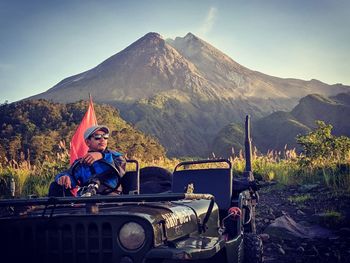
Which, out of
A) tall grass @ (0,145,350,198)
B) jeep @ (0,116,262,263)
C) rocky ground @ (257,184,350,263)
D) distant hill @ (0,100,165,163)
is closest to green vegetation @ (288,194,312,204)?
rocky ground @ (257,184,350,263)

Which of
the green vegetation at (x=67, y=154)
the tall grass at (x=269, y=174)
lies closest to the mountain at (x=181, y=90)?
the green vegetation at (x=67, y=154)

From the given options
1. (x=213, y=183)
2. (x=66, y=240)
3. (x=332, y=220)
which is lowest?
(x=332, y=220)

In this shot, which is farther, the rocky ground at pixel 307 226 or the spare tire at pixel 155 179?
the rocky ground at pixel 307 226

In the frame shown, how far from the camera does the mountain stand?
80250mm

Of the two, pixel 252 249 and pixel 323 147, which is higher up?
pixel 323 147

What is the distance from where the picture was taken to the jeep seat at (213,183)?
5574 millimetres

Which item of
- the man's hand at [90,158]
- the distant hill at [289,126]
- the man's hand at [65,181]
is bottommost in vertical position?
the man's hand at [65,181]

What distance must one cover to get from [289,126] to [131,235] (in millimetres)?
62912

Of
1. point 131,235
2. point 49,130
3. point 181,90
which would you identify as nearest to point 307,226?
point 131,235

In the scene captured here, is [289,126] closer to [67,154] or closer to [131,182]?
[67,154]

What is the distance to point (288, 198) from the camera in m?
11.3

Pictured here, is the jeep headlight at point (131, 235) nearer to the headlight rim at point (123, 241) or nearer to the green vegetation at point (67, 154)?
the headlight rim at point (123, 241)

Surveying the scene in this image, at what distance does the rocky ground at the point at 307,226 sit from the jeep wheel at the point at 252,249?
86cm

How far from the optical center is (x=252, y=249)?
5.31 m
